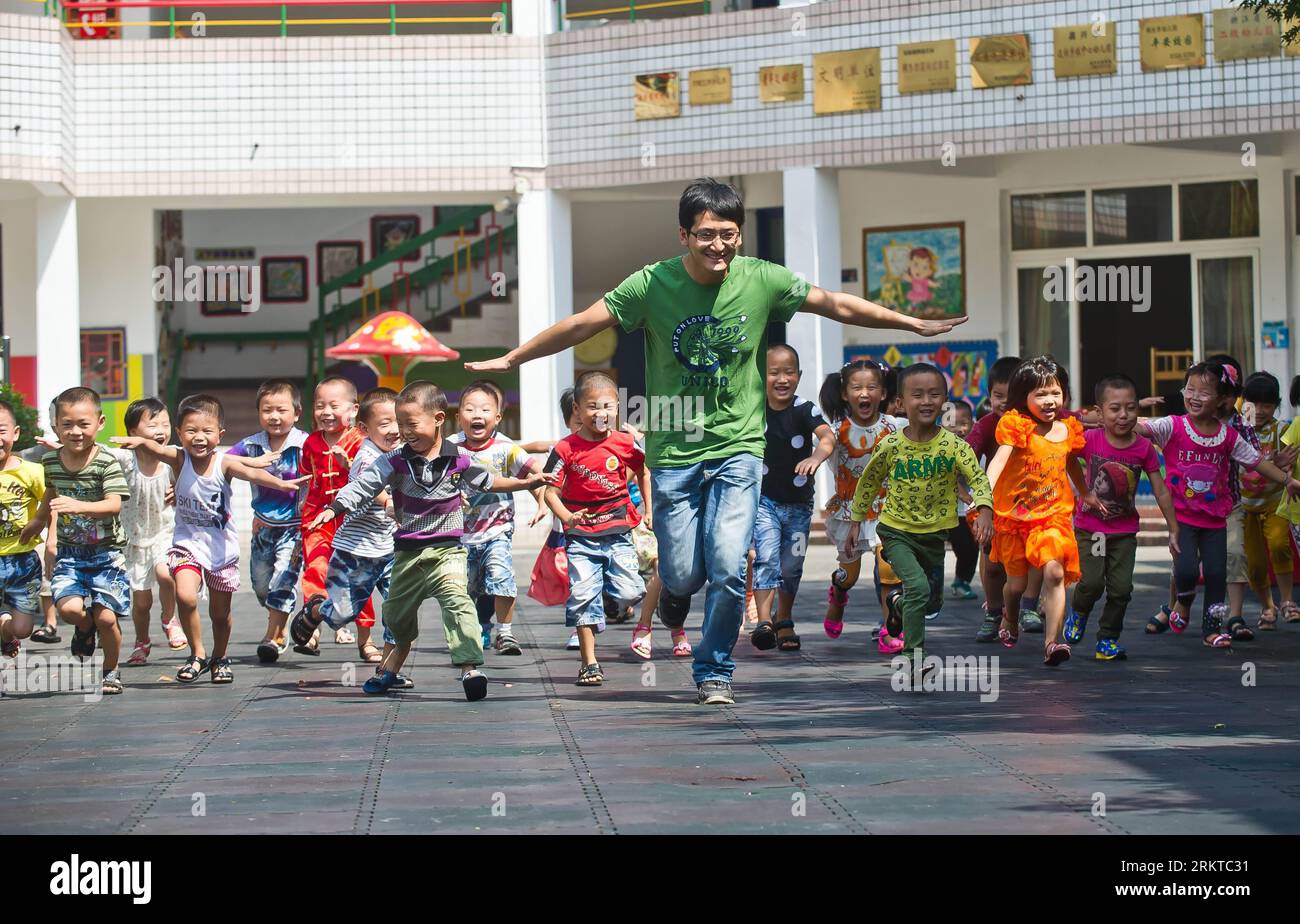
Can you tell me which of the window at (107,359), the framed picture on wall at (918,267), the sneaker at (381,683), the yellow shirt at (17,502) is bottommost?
the sneaker at (381,683)

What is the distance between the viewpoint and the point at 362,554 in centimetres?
1046

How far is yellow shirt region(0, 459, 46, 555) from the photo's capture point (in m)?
9.58

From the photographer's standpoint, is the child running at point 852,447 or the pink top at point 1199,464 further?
the child running at point 852,447

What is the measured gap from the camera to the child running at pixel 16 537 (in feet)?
31.4

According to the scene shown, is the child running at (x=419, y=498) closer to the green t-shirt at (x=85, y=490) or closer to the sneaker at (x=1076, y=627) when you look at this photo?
the green t-shirt at (x=85, y=490)

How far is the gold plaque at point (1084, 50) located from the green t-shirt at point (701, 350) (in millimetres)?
12839

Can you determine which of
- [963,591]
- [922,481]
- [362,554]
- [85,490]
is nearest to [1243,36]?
[963,591]

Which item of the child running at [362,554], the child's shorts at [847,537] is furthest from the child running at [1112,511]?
the child running at [362,554]

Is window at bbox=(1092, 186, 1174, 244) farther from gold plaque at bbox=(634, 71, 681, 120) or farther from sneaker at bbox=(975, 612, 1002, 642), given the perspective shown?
sneaker at bbox=(975, 612, 1002, 642)

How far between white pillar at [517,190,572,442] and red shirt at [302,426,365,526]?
1187 cm

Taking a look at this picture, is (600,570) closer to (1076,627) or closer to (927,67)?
(1076,627)

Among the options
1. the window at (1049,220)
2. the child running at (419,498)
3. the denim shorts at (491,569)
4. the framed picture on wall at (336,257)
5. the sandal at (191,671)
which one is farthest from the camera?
the framed picture on wall at (336,257)

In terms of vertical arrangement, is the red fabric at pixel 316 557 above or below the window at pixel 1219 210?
below

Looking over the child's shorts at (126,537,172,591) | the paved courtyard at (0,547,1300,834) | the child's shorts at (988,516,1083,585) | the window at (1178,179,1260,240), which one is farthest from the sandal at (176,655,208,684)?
the window at (1178,179,1260,240)
